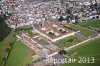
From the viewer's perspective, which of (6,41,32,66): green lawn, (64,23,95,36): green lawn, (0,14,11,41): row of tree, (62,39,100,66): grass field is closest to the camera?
(62,39,100,66): grass field

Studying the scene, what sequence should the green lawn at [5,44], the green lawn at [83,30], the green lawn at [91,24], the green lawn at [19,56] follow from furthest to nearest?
the green lawn at [91,24] → the green lawn at [83,30] → the green lawn at [5,44] → the green lawn at [19,56]

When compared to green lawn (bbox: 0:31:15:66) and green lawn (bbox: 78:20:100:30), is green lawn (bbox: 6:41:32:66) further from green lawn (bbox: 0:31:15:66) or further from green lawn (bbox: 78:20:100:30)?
green lawn (bbox: 78:20:100:30)

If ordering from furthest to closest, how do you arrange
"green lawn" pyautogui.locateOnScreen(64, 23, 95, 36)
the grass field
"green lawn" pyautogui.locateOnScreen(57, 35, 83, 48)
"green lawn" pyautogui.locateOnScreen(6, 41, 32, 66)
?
"green lawn" pyautogui.locateOnScreen(64, 23, 95, 36) → "green lawn" pyautogui.locateOnScreen(57, 35, 83, 48) → "green lawn" pyautogui.locateOnScreen(6, 41, 32, 66) → the grass field

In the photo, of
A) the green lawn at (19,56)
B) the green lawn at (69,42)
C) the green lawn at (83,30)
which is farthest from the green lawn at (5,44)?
the green lawn at (83,30)

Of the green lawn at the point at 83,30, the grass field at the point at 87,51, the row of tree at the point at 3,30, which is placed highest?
the row of tree at the point at 3,30

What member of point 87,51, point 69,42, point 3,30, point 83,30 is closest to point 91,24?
point 83,30

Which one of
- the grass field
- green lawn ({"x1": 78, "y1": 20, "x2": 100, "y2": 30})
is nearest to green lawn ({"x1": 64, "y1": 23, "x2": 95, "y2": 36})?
green lawn ({"x1": 78, "y1": 20, "x2": 100, "y2": 30})

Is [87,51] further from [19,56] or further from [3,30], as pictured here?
[3,30]

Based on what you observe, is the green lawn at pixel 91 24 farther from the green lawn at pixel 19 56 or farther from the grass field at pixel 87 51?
the green lawn at pixel 19 56

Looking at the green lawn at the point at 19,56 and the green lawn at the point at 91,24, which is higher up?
the green lawn at the point at 91,24

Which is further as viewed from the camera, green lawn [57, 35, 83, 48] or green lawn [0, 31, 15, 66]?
green lawn [57, 35, 83, 48]
